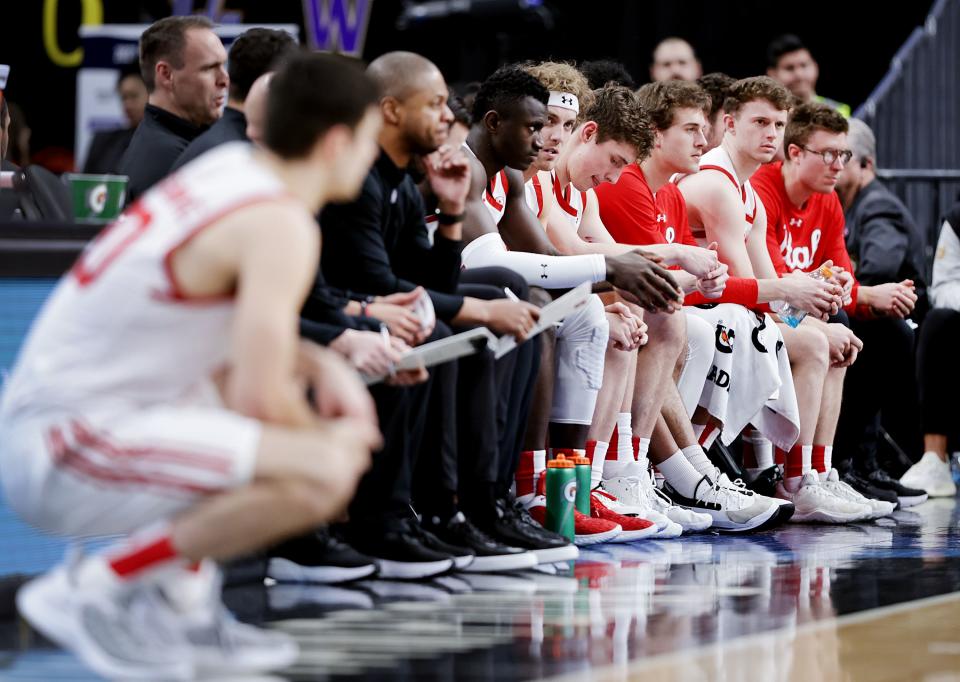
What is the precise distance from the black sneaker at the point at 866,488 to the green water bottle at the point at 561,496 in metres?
2.02

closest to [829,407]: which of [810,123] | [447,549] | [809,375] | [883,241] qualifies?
[809,375]

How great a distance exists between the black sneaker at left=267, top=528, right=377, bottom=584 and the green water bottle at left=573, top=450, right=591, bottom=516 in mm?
900

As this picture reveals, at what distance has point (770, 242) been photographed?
567 centimetres

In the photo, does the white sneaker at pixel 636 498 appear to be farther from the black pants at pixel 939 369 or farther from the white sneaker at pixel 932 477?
the black pants at pixel 939 369

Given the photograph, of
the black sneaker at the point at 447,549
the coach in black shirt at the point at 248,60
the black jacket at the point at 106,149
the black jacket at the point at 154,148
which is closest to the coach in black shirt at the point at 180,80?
the black jacket at the point at 154,148

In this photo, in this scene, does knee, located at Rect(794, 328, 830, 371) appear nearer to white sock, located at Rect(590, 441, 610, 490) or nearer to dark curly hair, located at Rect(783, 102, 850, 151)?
dark curly hair, located at Rect(783, 102, 850, 151)

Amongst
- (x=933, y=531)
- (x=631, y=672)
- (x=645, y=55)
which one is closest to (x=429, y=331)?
(x=631, y=672)

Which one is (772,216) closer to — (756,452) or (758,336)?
(758,336)

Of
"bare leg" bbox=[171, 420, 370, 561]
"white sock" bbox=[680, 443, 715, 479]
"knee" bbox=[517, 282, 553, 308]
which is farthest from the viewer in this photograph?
"white sock" bbox=[680, 443, 715, 479]

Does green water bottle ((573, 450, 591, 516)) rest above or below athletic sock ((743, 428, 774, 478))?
above

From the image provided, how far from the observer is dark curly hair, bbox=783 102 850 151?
5.66 m

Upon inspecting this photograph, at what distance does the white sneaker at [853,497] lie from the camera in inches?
210

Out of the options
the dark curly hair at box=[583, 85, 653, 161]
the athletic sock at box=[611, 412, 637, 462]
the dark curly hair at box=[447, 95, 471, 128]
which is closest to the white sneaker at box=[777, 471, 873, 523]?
the athletic sock at box=[611, 412, 637, 462]

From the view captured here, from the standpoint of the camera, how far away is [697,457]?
5.00 meters
